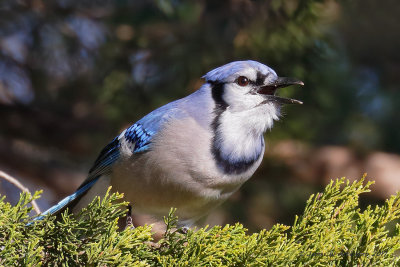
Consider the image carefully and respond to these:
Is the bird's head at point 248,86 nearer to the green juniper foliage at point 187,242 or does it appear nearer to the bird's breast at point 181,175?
the bird's breast at point 181,175

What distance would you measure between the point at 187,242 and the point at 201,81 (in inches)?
63.4

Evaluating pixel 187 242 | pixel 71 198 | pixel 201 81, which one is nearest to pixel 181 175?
pixel 71 198

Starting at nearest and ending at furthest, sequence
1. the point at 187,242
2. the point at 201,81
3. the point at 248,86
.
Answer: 1. the point at 187,242
2. the point at 248,86
3. the point at 201,81

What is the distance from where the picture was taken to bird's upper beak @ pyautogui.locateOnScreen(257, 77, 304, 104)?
198cm

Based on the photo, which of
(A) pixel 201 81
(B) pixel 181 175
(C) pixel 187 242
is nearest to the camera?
(C) pixel 187 242

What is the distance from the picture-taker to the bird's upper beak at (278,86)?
1.98m

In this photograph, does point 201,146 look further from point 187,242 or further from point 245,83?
point 187,242

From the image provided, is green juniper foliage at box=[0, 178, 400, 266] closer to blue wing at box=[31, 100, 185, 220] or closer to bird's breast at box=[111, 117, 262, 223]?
bird's breast at box=[111, 117, 262, 223]

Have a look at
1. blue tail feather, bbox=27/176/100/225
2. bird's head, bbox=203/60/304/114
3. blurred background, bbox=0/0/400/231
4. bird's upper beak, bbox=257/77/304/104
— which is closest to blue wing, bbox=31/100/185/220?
blue tail feather, bbox=27/176/100/225

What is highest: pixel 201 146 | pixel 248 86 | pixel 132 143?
pixel 248 86

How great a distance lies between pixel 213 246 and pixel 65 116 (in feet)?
7.69

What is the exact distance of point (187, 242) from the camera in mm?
→ 1365

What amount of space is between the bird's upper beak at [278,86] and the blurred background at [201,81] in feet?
2.46

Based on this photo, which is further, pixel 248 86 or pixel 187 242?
pixel 248 86
